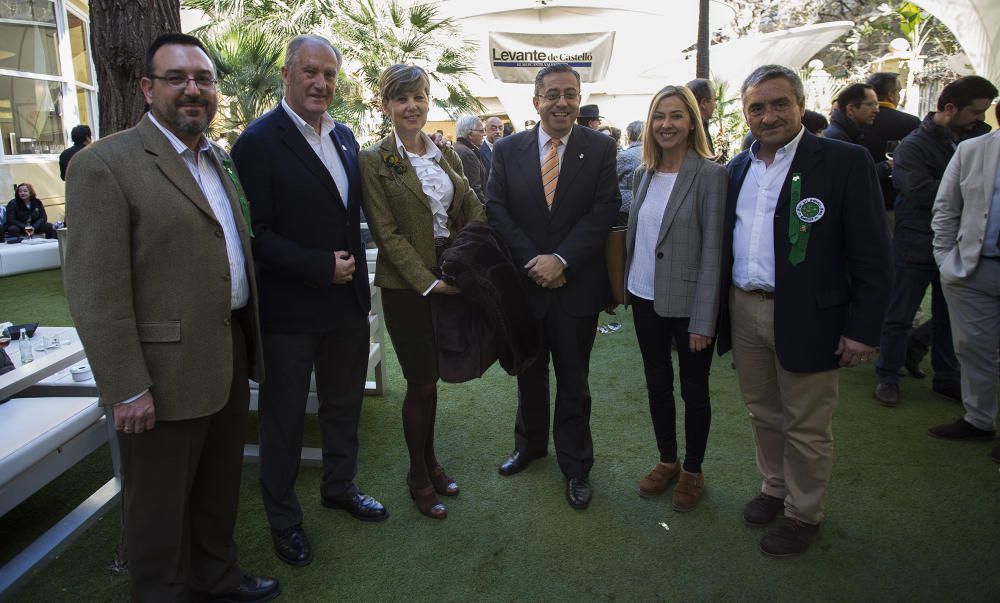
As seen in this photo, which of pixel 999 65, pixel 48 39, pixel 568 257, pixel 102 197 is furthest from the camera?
pixel 48 39

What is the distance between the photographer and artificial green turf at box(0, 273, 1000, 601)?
7.97 ft

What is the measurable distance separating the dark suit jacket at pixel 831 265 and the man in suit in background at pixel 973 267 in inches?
Answer: 55.1

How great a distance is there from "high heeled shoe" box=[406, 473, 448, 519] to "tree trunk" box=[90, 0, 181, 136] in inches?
85.9

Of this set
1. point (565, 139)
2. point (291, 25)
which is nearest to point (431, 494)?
point (565, 139)

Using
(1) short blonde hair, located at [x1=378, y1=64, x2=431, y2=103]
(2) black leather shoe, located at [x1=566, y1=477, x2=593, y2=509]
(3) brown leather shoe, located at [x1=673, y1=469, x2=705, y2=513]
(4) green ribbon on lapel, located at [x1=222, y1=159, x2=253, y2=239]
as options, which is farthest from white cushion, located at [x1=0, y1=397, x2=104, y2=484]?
(3) brown leather shoe, located at [x1=673, y1=469, x2=705, y2=513]

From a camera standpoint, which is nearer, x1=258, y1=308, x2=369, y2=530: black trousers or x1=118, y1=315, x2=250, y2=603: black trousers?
x1=118, y1=315, x2=250, y2=603: black trousers

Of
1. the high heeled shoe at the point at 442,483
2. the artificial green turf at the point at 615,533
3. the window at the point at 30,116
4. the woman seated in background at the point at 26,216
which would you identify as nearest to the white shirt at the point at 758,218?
the artificial green turf at the point at 615,533

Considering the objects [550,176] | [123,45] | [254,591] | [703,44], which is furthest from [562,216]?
[703,44]

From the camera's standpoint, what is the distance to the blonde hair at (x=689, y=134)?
270 cm

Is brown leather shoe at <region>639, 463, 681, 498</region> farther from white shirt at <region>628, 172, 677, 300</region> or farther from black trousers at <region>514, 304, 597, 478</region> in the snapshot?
white shirt at <region>628, 172, 677, 300</region>

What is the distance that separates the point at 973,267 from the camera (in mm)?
3316

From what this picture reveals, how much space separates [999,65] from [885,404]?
17.7ft

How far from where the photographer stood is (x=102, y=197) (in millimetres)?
1733

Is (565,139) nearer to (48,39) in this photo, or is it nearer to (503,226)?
(503,226)
